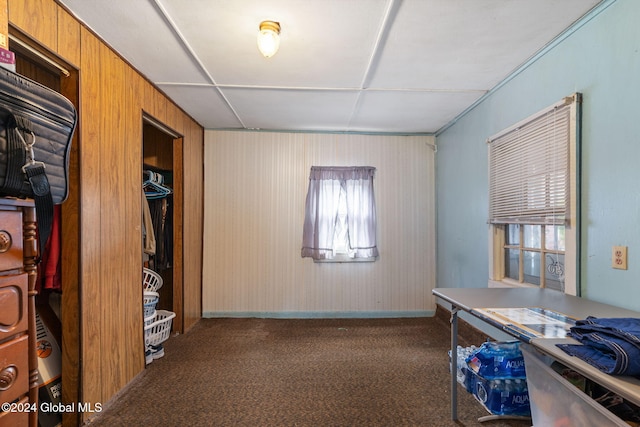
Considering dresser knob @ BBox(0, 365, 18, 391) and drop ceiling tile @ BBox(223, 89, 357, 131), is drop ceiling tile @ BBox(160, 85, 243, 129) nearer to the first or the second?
drop ceiling tile @ BBox(223, 89, 357, 131)

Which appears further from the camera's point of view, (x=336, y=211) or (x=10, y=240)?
(x=336, y=211)

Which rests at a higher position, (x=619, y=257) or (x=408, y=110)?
(x=408, y=110)

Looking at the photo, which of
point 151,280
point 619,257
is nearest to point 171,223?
point 151,280

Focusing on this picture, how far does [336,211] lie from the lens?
3.94 metres

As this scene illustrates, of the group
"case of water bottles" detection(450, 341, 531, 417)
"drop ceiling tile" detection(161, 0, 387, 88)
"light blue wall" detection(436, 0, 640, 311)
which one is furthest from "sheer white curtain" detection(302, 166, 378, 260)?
"case of water bottles" detection(450, 341, 531, 417)

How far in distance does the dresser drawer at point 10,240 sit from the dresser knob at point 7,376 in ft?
1.01

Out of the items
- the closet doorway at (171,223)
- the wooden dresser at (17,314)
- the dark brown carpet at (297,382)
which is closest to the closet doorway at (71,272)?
the dark brown carpet at (297,382)

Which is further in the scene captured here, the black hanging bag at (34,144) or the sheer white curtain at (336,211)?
the sheer white curtain at (336,211)

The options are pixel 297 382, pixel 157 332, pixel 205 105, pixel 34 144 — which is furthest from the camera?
pixel 205 105


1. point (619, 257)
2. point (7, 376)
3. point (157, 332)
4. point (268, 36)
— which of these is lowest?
point (157, 332)

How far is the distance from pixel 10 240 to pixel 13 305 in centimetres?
21

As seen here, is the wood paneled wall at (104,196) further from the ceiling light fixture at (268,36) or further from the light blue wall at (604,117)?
the light blue wall at (604,117)

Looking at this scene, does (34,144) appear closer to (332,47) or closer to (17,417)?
(17,417)

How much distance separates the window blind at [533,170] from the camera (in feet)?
6.22
